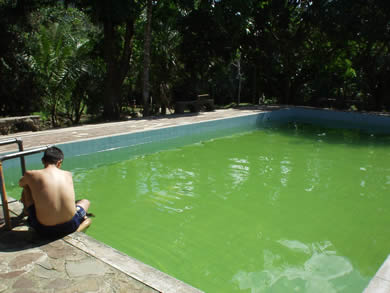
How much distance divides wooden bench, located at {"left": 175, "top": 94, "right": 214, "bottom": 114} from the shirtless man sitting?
10663 mm

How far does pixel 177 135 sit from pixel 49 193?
24.5 ft

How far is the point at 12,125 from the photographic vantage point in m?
9.42

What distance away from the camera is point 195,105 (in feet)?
48.1

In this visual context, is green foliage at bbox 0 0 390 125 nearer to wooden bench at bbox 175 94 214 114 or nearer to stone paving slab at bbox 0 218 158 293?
wooden bench at bbox 175 94 214 114

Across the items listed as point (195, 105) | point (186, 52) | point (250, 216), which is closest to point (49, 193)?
point (250, 216)

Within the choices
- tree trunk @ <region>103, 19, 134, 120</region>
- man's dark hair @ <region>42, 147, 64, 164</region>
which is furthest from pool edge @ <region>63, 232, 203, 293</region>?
tree trunk @ <region>103, 19, 134, 120</region>

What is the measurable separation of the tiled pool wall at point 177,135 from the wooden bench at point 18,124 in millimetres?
2398

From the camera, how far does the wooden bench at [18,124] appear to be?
9.22 metres

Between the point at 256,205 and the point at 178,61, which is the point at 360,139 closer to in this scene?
the point at 256,205

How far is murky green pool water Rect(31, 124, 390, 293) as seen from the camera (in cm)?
387

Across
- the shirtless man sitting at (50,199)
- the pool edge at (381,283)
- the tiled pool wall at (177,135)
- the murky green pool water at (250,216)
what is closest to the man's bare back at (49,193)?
the shirtless man sitting at (50,199)

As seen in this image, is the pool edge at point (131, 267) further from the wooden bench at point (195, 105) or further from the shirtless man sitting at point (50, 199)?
the wooden bench at point (195, 105)

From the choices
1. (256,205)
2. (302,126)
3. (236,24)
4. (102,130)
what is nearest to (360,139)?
(302,126)

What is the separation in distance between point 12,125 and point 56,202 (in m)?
6.94
